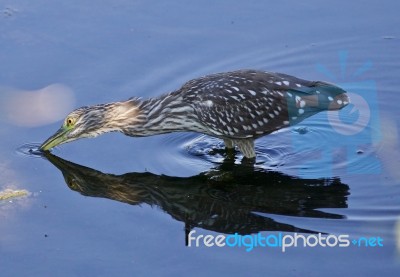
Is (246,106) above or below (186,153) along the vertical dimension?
above

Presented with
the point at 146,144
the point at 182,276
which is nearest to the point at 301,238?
the point at 182,276

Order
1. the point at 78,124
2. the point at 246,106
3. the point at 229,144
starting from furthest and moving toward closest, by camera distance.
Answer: the point at 229,144 < the point at 78,124 < the point at 246,106

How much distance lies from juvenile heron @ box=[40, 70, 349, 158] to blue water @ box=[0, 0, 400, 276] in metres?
0.28

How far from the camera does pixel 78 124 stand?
11.9m

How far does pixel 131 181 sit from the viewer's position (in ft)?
37.5

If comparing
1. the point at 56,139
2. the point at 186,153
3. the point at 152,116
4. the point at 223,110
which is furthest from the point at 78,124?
the point at 223,110

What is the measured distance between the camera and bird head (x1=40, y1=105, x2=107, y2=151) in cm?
1188

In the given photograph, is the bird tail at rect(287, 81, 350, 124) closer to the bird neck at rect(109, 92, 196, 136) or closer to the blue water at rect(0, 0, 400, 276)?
the blue water at rect(0, 0, 400, 276)

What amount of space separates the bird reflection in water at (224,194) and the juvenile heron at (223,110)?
45 centimetres

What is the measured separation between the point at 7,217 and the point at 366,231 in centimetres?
378

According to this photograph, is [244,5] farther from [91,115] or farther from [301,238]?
[301,238]

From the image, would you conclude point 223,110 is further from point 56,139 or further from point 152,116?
point 56,139

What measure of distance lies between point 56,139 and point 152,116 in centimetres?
116

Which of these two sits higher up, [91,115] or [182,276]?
[91,115]
